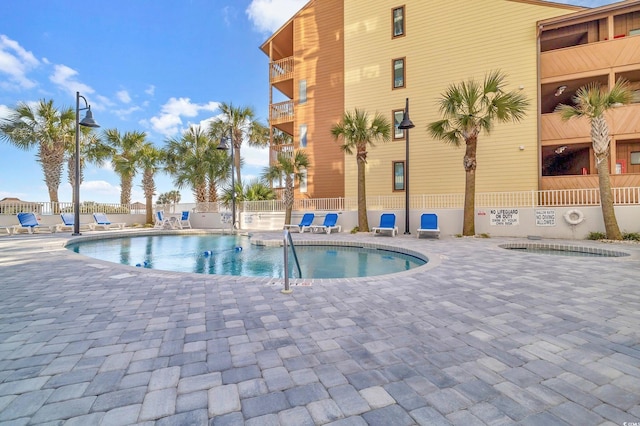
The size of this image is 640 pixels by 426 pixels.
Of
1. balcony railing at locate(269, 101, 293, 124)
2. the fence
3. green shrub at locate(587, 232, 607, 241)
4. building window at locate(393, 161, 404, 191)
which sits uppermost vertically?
balcony railing at locate(269, 101, 293, 124)

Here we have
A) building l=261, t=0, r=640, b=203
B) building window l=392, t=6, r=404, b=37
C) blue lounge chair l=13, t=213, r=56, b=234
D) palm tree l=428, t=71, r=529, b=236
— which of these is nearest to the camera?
palm tree l=428, t=71, r=529, b=236

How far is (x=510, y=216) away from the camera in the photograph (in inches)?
444

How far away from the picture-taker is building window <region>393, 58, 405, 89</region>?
1530 centimetres

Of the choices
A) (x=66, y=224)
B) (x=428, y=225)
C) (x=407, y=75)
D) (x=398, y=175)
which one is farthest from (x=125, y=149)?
(x=428, y=225)

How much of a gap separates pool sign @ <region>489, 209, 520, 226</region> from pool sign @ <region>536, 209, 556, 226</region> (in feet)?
2.07

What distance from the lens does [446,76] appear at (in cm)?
1432

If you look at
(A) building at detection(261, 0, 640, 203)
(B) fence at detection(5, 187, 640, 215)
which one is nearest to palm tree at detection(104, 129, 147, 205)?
(B) fence at detection(5, 187, 640, 215)

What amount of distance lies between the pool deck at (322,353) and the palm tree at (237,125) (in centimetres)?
1835

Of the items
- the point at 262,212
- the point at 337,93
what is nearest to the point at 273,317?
the point at 262,212

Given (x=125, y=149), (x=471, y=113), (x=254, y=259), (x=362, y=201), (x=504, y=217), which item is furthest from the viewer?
(x=125, y=149)

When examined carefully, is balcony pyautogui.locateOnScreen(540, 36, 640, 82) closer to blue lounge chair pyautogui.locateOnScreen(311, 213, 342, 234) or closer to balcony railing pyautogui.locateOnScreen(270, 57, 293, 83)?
blue lounge chair pyautogui.locateOnScreen(311, 213, 342, 234)

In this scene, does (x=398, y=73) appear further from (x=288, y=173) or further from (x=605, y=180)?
(x=605, y=180)

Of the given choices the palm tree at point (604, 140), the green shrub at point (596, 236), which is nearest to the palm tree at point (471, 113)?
the palm tree at point (604, 140)

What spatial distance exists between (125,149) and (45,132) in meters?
4.02
